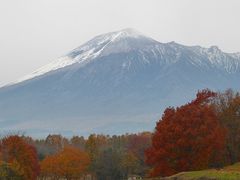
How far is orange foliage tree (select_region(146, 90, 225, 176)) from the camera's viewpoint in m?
56.9

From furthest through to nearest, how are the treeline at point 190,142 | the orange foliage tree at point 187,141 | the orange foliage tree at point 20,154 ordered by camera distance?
the orange foliage tree at point 20,154 → the treeline at point 190,142 → the orange foliage tree at point 187,141

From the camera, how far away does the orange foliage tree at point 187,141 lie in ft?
187

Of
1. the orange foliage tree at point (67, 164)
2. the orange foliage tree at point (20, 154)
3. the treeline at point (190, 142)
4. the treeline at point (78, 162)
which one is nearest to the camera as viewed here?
the treeline at point (190, 142)

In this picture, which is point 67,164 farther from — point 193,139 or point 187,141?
point 193,139

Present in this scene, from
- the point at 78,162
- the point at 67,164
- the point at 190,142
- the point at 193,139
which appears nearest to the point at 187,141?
the point at 190,142

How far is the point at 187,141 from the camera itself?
57.1 metres

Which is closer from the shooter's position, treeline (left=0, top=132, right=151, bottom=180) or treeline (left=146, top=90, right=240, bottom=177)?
treeline (left=146, top=90, right=240, bottom=177)

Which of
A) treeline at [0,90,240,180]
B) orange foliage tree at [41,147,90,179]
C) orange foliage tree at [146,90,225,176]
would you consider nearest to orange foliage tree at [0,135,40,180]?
treeline at [0,90,240,180]

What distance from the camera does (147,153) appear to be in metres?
61.2

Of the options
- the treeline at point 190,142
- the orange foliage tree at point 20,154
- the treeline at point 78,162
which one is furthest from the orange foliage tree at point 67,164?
the orange foliage tree at point 20,154

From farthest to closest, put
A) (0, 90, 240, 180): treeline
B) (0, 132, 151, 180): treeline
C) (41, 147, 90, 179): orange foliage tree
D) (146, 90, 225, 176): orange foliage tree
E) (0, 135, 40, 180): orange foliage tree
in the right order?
(41, 147, 90, 179): orange foliage tree
(0, 132, 151, 180): treeline
(0, 135, 40, 180): orange foliage tree
(0, 90, 240, 180): treeline
(146, 90, 225, 176): orange foliage tree

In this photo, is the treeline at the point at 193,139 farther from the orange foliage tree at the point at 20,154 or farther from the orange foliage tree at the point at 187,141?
the orange foliage tree at the point at 20,154

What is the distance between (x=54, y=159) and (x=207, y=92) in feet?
116

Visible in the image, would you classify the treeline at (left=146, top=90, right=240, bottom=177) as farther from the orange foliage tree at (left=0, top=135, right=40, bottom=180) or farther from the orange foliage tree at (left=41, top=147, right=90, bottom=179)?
the orange foliage tree at (left=41, top=147, right=90, bottom=179)
